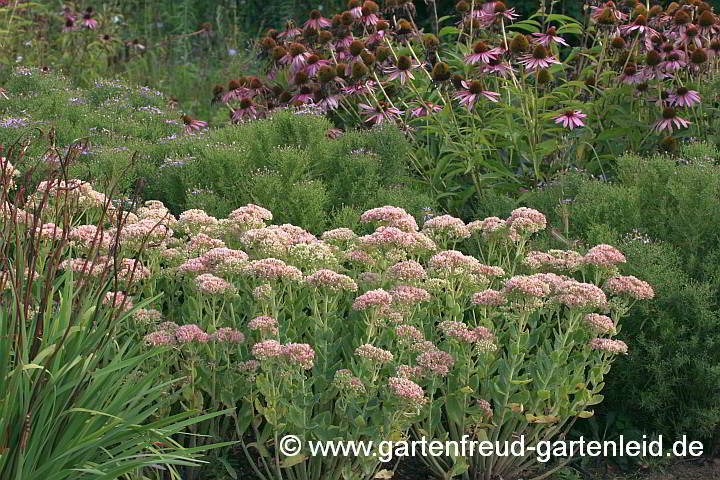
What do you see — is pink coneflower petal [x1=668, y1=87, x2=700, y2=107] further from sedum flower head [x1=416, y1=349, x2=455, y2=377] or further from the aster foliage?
sedum flower head [x1=416, y1=349, x2=455, y2=377]

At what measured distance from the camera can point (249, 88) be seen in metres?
6.69

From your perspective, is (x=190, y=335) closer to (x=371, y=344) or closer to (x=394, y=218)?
(x=371, y=344)

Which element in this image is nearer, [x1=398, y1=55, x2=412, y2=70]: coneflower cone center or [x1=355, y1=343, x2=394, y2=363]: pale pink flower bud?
[x1=355, y1=343, x2=394, y2=363]: pale pink flower bud

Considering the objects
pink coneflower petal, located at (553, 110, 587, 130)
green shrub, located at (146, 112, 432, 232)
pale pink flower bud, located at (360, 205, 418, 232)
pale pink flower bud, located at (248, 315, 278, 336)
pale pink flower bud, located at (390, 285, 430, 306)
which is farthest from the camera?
pink coneflower petal, located at (553, 110, 587, 130)

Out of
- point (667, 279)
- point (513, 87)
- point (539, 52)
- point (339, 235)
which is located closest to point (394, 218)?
point (339, 235)

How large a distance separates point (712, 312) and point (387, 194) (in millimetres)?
1770

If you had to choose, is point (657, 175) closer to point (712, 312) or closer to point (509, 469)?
point (712, 312)

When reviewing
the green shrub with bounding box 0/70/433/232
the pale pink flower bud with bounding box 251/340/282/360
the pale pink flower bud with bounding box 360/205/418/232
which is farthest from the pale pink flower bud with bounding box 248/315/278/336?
the green shrub with bounding box 0/70/433/232

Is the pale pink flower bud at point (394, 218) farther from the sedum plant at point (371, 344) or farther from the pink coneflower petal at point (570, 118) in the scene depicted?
the pink coneflower petal at point (570, 118)

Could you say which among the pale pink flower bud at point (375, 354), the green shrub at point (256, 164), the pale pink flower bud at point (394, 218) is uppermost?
the pale pink flower bud at point (394, 218)

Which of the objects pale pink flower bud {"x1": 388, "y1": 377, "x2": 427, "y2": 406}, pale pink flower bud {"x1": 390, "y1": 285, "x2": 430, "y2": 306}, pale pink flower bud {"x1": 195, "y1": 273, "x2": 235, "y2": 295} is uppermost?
pale pink flower bud {"x1": 195, "y1": 273, "x2": 235, "y2": 295}

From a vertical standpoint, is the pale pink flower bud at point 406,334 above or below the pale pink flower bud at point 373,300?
below

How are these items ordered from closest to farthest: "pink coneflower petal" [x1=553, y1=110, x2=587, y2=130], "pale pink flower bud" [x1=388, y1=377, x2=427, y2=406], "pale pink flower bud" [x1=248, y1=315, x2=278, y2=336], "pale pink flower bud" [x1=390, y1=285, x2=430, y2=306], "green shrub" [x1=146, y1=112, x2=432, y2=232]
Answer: "pale pink flower bud" [x1=388, y1=377, x2=427, y2=406] < "pale pink flower bud" [x1=248, y1=315, x2=278, y2=336] < "pale pink flower bud" [x1=390, y1=285, x2=430, y2=306] < "green shrub" [x1=146, y1=112, x2=432, y2=232] < "pink coneflower petal" [x1=553, y1=110, x2=587, y2=130]

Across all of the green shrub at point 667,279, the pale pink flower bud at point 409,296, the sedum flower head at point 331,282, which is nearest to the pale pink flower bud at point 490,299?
the pale pink flower bud at point 409,296
